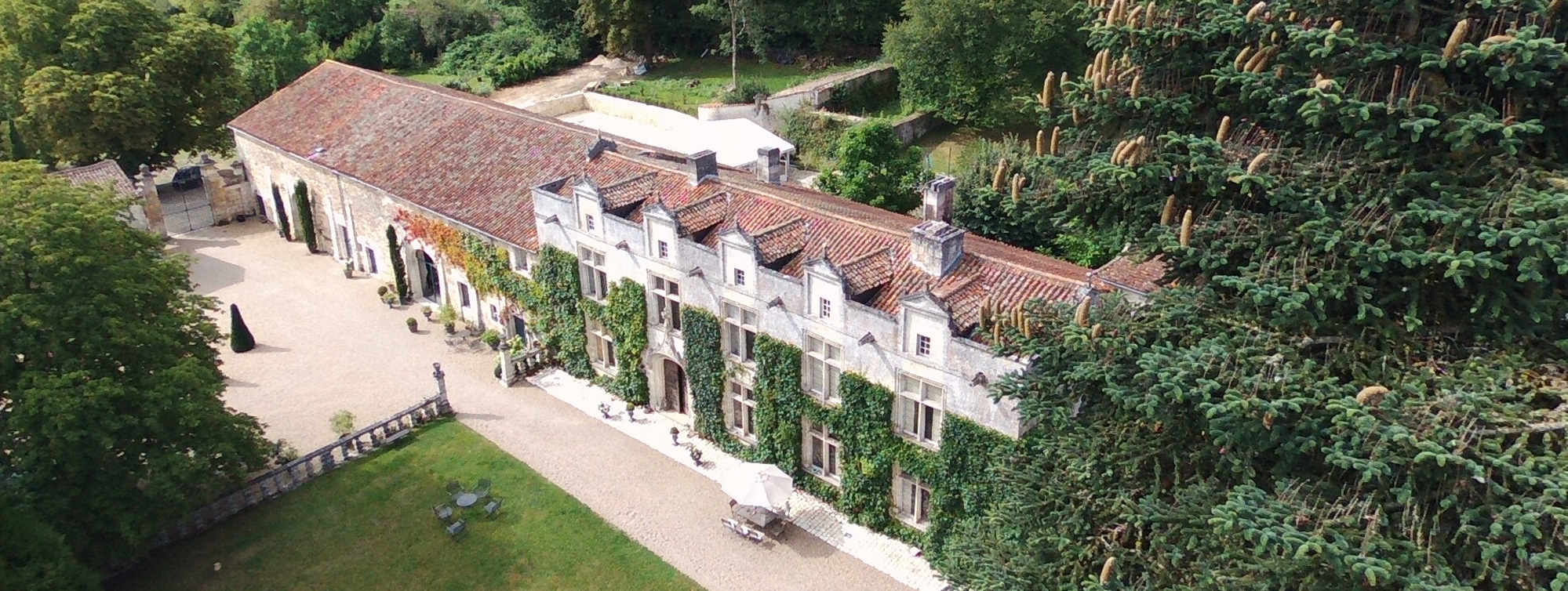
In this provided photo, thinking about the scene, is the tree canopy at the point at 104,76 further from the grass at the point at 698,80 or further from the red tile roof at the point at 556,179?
the grass at the point at 698,80

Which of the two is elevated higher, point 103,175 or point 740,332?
point 740,332

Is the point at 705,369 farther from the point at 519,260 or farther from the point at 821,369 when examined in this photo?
the point at 519,260

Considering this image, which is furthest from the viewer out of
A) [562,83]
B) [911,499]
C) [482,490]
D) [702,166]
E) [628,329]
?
[562,83]

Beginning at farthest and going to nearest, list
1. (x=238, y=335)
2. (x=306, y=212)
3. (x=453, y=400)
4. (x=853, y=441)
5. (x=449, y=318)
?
(x=306, y=212) → (x=449, y=318) → (x=238, y=335) → (x=453, y=400) → (x=853, y=441)

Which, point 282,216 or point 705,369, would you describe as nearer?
Answer: point 705,369

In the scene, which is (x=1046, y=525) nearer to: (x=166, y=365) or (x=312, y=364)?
(x=166, y=365)

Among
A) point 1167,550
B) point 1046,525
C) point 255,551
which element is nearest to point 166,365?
point 255,551

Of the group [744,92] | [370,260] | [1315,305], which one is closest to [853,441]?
[1315,305]
